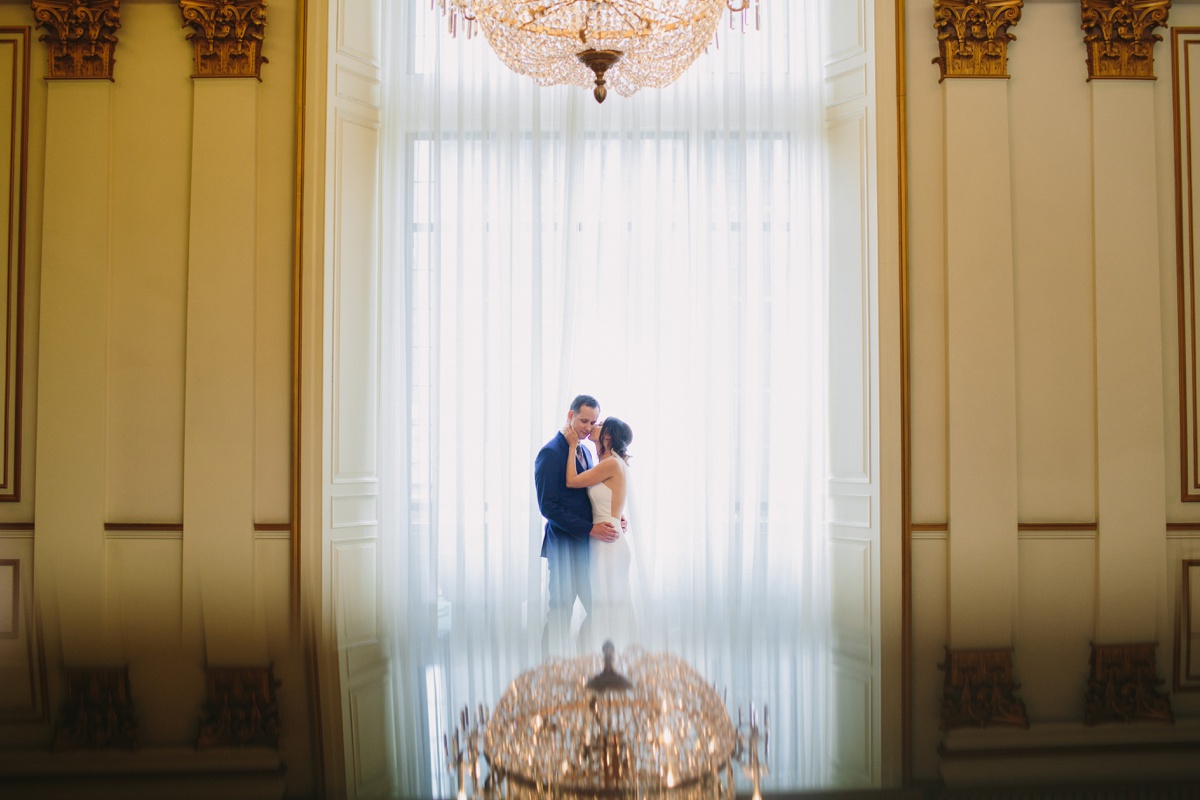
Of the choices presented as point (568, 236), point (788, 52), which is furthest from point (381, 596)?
point (788, 52)

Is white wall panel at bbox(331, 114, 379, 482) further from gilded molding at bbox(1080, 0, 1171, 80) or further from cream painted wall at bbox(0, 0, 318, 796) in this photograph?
gilded molding at bbox(1080, 0, 1171, 80)

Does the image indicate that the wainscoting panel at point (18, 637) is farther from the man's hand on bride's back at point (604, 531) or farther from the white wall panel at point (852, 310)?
the white wall panel at point (852, 310)

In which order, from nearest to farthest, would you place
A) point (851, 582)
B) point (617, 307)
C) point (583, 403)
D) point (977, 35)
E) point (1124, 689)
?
1. point (1124, 689)
2. point (583, 403)
3. point (977, 35)
4. point (851, 582)
5. point (617, 307)

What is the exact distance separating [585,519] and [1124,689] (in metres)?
2.48

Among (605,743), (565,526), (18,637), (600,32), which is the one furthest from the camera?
(565,526)

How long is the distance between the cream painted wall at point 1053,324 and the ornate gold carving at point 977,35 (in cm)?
9

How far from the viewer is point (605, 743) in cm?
135

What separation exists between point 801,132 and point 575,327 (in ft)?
5.32

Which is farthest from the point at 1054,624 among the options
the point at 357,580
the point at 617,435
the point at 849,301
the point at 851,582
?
the point at 357,580

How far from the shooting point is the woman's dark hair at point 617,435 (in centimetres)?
418

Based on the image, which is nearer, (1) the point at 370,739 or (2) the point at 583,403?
(1) the point at 370,739

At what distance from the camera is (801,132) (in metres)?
4.71

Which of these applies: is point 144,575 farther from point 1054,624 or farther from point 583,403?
point 1054,624

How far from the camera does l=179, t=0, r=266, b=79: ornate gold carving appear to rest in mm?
4324
